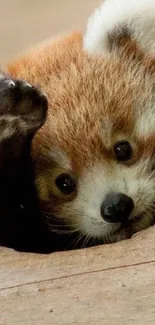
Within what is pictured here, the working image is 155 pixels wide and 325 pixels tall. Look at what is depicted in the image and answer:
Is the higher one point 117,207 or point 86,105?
point 86,105

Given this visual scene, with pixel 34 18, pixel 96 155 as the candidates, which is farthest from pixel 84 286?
pixel 34 18

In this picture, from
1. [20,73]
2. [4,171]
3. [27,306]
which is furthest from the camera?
[20,73]

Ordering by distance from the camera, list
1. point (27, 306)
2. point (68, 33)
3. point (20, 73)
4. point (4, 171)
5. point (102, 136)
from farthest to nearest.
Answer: point (68, 33) < point (20, 73) < point (102, 136) < point (4, 171) < point (27, 306)

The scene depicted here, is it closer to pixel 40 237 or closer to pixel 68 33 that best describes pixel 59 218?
pixel 40 237

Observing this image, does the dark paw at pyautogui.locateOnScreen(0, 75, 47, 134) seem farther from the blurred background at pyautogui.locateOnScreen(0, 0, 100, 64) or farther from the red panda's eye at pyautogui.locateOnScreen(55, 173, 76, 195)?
the blurred background at pyautogui.locateOnScreen(0, 0, 100, 64)

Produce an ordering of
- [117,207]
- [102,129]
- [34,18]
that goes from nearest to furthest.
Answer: [117,207], [102,129], [34,18]

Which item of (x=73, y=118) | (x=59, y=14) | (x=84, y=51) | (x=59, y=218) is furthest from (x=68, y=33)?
(x=59, y=14)

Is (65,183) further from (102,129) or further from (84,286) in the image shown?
(84,286)
